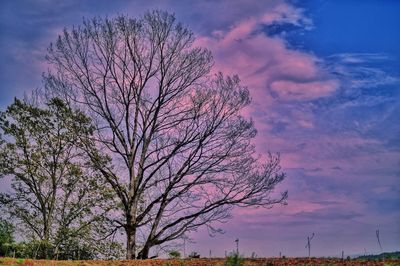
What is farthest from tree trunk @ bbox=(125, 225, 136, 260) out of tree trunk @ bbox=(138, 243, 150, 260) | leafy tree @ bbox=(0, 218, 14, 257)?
leafy tree @ bbox=(0, 218, 14, 257)

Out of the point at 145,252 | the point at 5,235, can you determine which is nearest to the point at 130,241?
the point at 145,252

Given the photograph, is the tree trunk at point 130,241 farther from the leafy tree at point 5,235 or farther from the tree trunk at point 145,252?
the leafy tree at point 5,235

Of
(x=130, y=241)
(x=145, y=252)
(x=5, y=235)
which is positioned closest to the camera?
(x=130, y=241)

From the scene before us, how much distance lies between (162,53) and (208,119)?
4743mm

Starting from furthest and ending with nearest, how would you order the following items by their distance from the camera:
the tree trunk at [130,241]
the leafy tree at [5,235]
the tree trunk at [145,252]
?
the leafy tree at [5,235], the tree trunk at [145,252], the tree trunk at [130,241]

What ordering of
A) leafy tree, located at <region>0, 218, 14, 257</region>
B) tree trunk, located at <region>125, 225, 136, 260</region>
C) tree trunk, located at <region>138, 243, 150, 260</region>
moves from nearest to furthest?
tree trunk, located at <region>125, 225, 136, 260</region> → tree trunk, located at <region>138, 243, 150, 260</region> → leafy tree, located at <region>0, 218, 14, 257</region>

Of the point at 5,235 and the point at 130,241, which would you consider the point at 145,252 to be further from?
the point at 5,235

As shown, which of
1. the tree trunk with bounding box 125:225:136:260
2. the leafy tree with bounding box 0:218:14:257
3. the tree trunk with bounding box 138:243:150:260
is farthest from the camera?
the leafy tree with bounding box 0:218:14:257

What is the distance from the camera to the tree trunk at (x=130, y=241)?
28.1m

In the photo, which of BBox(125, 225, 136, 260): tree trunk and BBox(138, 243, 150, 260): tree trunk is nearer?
BBox(125, 225, 136, 260): tree trunk

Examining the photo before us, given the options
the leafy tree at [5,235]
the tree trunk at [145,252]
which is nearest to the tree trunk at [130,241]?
the tree trunk at [145,252]

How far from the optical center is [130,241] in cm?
2841

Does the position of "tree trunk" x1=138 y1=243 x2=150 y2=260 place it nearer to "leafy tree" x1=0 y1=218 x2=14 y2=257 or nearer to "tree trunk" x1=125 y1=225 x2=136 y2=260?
"tree trunk" x1=125 y1=225 x2=136 y2=260

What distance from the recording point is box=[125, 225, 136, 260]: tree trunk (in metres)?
28.1
